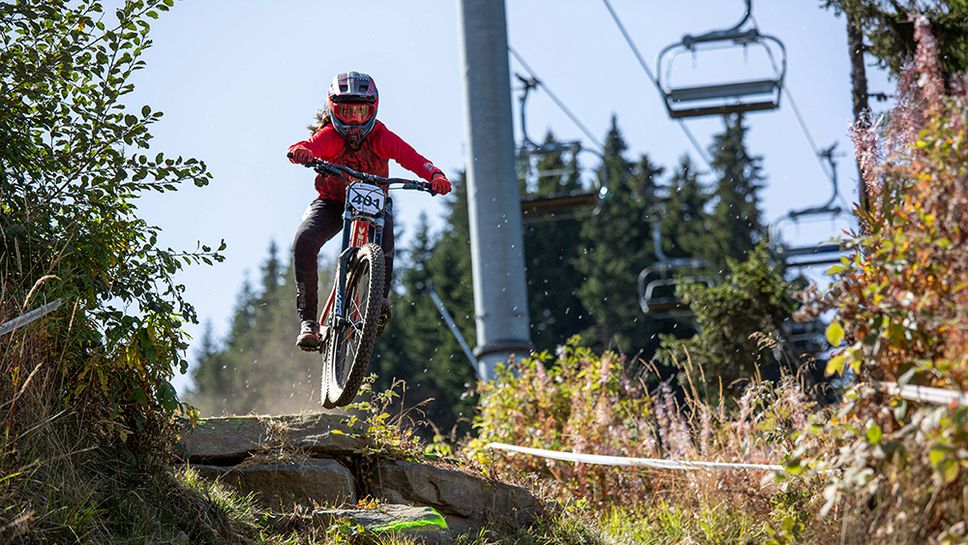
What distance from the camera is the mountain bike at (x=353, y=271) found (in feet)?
23.8

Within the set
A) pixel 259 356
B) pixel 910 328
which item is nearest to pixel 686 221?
pixel 259 356

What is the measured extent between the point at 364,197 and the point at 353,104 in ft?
1.84

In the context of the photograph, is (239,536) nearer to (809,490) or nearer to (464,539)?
(464,539)

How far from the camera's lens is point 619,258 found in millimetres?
54562

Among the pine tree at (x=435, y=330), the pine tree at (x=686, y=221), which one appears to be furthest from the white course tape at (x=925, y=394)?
the pine tree at (x=686, y=221)

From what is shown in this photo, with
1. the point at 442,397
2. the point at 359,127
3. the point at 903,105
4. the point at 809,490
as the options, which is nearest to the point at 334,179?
the point at 359,127

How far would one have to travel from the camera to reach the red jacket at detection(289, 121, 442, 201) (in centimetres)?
763

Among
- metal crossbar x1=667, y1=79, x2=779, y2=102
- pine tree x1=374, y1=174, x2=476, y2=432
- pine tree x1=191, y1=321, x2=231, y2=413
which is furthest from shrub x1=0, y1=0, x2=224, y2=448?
pine tree x1=191, y1=321, x2=231, y2=413

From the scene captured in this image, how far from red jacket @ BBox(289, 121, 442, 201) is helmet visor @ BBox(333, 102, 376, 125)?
14 cm

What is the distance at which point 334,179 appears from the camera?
776 cm

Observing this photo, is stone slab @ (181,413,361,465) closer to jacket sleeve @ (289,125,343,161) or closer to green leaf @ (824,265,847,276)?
jacket sleeve @ (289,125,343,161)

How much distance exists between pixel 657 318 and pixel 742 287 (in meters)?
33.9

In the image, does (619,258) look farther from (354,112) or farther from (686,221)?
(354,112)

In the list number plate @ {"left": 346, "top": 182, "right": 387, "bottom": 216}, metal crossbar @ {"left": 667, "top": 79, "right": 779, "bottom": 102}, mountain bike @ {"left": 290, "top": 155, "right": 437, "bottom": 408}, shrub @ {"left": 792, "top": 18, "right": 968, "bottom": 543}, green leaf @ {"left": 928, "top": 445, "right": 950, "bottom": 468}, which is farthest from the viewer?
metal crossbar @ {"left": 667, "top": 79, "right": 779, "bottom": 102}
